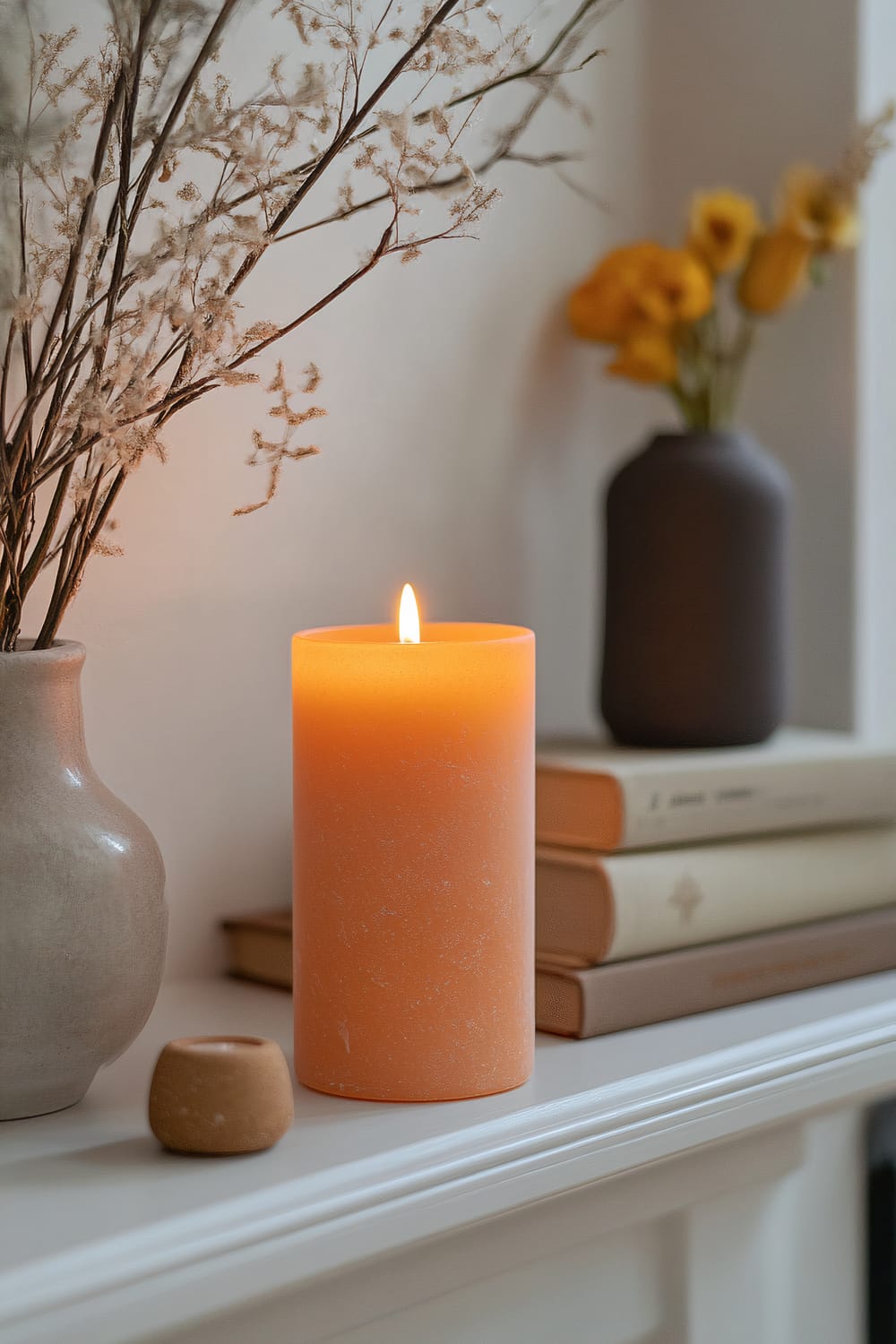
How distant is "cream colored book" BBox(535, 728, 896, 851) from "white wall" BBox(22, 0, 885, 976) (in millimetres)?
149

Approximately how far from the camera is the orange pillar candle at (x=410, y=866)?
1.69 ft

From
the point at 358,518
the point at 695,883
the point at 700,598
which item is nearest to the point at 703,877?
the point at 695,883

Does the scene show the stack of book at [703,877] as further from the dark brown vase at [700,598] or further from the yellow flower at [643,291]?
the yellow flower at [643,291]

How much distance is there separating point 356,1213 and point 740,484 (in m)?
0.48

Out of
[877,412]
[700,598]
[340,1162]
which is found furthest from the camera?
[877,412]

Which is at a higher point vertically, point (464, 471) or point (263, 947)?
point (464, 471)

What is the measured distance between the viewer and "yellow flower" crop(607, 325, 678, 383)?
84 centimetres

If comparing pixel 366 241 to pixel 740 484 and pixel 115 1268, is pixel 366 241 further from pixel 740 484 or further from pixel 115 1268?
pixel 115 1268

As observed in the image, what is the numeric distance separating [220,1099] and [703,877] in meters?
0.28

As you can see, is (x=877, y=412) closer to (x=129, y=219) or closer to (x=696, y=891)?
(x=696, y=891)

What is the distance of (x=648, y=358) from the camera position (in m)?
0.84

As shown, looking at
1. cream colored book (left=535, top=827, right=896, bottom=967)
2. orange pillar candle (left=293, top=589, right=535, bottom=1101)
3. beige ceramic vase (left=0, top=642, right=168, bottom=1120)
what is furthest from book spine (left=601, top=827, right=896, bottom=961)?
beige ceramic vase (left=0, top=642, right=168, bottom=1120)

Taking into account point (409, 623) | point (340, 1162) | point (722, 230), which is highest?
point (722, 230)

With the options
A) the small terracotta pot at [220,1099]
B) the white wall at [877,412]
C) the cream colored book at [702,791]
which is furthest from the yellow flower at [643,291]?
the small terracotta pot at [220,1099]
